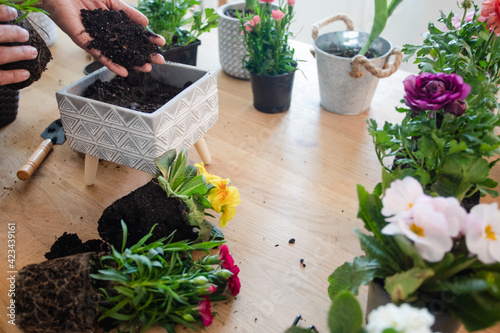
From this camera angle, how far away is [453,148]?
0.52m

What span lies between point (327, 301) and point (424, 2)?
1175 mm

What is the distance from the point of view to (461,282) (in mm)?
445

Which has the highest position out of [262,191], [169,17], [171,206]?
[169,17]

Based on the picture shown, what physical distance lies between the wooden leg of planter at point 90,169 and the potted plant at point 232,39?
52cm

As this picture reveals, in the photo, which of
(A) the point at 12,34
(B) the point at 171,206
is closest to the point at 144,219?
(B) the point at 171,206

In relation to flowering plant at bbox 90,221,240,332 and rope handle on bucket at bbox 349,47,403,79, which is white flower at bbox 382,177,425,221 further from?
rope handle on bucket at bbox 349,47,403,79

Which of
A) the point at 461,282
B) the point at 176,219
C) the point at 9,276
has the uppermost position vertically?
the point at 461,282

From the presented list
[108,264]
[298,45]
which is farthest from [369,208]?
[298,45]

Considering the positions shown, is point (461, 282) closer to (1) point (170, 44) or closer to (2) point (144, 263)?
(2) point (144, 263)

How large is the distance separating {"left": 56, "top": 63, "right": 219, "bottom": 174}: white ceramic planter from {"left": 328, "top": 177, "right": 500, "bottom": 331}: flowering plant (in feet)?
1.37

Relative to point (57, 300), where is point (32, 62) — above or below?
above

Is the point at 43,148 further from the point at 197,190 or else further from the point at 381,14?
the point at 381,14

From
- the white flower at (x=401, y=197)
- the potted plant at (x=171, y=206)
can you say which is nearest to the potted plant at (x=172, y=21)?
the potted plant at (x=171, y=206)

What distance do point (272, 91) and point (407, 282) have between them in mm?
730
